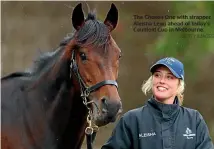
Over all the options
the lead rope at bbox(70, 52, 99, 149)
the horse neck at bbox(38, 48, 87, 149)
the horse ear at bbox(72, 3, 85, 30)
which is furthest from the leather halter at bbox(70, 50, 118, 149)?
the horse ear at bbox(72, 3, 85, 30)

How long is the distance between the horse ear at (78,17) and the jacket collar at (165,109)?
35.4 inches

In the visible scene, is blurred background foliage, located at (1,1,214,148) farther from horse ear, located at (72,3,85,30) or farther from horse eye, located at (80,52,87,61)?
horse eye, located at (80,52,87,61)

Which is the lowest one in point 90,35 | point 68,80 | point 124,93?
point 124,93

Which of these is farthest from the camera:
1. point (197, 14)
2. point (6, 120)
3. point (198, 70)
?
point (198, 70)

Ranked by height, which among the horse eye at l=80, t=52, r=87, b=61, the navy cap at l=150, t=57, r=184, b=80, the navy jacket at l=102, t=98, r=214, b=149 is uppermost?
the horse eye at l=80, t=52, r=87, b=61

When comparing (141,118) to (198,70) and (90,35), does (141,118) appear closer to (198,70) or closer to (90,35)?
(90,35)

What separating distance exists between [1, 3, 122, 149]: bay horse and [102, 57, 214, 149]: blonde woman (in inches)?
11.4

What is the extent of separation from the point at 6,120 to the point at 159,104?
1284 mm

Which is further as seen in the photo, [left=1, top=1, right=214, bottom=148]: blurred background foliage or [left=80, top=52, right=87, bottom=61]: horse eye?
[left=1, top=1, right=214, bottom=148]: blurred background foliage

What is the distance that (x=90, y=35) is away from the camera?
4.45 meters

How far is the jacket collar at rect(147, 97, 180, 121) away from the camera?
4293 mm

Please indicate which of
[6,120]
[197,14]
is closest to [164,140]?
[6,120]

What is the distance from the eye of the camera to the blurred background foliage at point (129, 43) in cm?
1025

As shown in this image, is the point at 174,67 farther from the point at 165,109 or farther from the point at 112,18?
the point at 112,18
